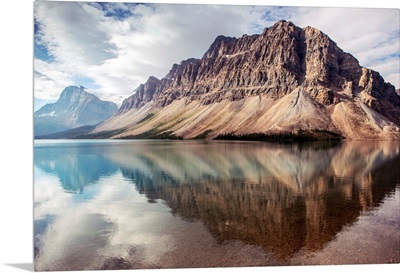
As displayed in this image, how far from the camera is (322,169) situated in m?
30.9

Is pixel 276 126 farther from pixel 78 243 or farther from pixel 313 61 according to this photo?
pixel 78 243

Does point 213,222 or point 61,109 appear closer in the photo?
point 213,222

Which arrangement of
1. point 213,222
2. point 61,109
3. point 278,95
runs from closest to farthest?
point 213,222 < point 61,109 < point 278,95

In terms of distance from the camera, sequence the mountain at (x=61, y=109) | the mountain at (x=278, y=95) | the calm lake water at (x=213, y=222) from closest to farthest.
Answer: the calm lake water at (x=213, y=222), the mountain at (x=61, y=109), the mountain at (x=278, y=95)

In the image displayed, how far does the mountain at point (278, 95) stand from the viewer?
355 ft

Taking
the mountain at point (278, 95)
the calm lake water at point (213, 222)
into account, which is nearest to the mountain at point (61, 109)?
the calm lake water at point (213, 222)

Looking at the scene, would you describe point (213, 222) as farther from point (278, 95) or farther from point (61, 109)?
point (278, 95)

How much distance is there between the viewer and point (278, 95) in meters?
147

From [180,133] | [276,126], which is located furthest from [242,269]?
[180,133]

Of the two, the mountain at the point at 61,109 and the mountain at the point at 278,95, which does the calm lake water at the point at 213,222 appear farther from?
the mountain at the point at 278,95

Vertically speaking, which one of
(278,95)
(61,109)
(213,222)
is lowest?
(213,222)

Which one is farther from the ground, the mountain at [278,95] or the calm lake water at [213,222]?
the mountain at [278,95]

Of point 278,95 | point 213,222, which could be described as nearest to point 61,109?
point 213,222

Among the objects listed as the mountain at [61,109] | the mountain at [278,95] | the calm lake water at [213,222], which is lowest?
the calm lake water at [213,222]
